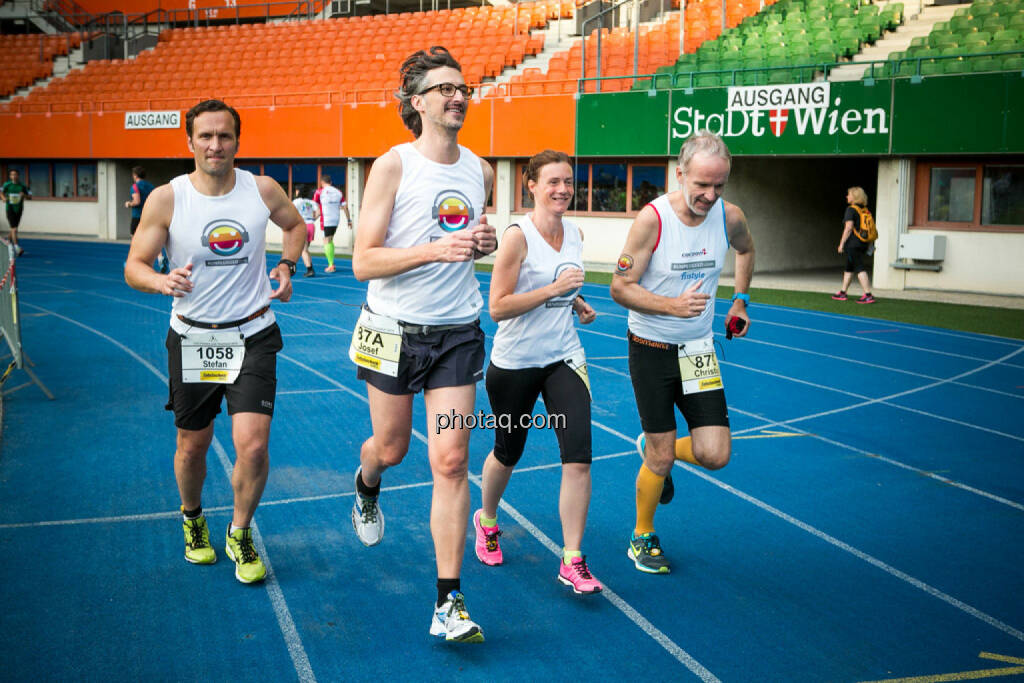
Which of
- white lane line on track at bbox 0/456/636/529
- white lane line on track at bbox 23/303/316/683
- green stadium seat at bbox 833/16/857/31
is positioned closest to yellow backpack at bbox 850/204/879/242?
green stadium seat at bbox 833/16/857/31

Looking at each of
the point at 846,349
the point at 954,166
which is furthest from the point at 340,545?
the point at 954,166

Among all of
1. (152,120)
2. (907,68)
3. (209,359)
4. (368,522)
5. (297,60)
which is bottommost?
(368,522)

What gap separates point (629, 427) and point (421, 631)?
4.32 metres

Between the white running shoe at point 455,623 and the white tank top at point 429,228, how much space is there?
45.6 inches

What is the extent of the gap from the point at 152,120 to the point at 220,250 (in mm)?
29760

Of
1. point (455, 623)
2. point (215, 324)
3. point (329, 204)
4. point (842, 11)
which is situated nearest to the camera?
point (455, 623)

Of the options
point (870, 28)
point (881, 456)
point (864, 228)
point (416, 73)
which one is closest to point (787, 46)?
point (870, 28)

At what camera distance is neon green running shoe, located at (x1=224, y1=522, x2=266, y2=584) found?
464 centimetres

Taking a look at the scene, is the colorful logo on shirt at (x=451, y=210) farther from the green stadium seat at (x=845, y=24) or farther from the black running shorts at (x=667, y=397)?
the green stadium seat at (x=845, y=24)

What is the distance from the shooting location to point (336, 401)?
29.5 feet

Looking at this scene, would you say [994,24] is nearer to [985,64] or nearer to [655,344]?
[985,64]

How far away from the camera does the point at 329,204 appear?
22.1 meters

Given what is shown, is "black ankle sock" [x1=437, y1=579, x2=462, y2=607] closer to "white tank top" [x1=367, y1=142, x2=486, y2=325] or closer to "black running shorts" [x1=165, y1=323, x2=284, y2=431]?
"white tank top" [x1=367, y1=142, x2=486, y2=325]

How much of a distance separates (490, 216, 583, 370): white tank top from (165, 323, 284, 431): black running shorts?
1076mm
